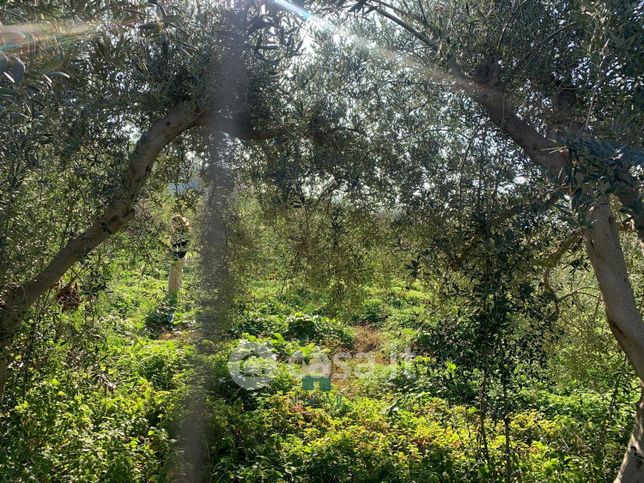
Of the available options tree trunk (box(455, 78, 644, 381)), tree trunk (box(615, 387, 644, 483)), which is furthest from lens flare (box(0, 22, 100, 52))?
tree trunk (box(615, 387, 644, 483))

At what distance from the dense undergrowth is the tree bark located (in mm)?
304

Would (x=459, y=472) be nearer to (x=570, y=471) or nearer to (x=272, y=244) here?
(x=570, y=471)

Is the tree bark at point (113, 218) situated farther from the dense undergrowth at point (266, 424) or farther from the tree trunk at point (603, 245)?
the tree trunk at point (603, 245)

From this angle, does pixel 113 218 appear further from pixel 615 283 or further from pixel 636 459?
pixel 636 459

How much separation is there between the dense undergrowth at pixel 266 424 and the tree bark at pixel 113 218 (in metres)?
0.30

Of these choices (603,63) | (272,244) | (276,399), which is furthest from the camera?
(276,399)

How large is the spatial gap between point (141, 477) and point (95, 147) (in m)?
2.68

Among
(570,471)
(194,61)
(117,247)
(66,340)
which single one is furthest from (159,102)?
(570,471)

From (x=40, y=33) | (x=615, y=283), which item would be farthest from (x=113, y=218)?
(x=615, y=283)

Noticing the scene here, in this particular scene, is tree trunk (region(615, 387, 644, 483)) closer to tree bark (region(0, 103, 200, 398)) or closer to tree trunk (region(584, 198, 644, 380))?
tree trunk (region(584, 198, 644, 380))

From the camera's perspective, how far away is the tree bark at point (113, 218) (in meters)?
3.17

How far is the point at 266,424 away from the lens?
585cm

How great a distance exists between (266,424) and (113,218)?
10.8ft

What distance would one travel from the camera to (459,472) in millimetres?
4965
